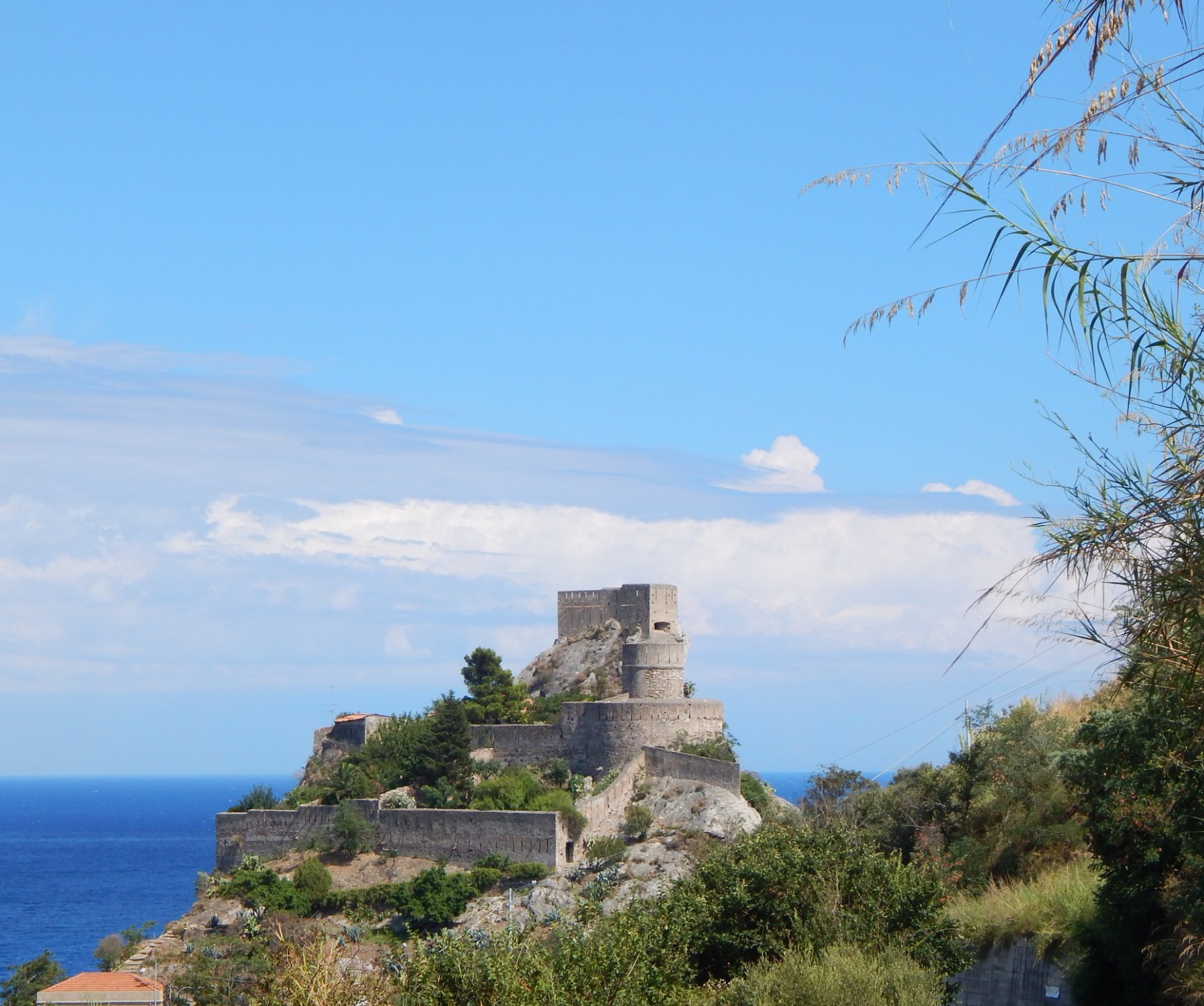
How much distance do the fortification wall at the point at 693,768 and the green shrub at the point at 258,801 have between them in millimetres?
12285

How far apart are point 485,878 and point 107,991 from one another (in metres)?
9.08

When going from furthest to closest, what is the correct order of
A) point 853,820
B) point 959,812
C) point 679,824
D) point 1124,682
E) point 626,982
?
point 679,824
point 853,820
point 959,812
point 626,982
point 1124,682

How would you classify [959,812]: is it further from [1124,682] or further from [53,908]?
[53,908]

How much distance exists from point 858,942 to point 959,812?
940 centimetres

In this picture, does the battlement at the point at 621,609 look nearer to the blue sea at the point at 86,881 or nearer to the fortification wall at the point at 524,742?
the fortification wall at the point at 524,742

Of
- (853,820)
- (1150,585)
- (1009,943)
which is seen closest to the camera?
(1150,585)

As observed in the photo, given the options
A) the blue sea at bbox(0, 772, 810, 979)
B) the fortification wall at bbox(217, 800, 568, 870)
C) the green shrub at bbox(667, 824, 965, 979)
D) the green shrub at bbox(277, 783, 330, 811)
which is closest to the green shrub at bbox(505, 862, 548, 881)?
the fortification wall at bbox(217, 800, 568, 870)

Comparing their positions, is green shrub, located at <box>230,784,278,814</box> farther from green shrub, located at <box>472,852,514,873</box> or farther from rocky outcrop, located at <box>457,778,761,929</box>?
rocky outcrop, located at <box>457,778,761,929</box>

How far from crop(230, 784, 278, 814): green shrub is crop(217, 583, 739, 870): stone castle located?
1845mm

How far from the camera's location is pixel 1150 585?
6.79 metres

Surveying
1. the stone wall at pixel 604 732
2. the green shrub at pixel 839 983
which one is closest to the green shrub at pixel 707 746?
the stone wall at pixel 604 732

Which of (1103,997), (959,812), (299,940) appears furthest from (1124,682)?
(299,940)

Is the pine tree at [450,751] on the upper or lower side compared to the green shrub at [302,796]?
upper

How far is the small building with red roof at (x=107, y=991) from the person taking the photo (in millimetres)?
31312
